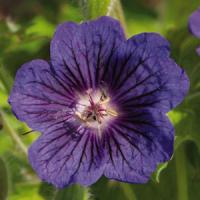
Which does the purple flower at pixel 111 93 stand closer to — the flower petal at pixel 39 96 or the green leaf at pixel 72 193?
the flower petal at pixel 39 96

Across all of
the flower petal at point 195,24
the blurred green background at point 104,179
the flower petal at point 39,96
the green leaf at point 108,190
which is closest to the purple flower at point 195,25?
the flower petal at point 195,24

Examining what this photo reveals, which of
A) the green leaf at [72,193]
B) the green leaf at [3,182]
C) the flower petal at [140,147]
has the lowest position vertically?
the green leaf at [72,193]

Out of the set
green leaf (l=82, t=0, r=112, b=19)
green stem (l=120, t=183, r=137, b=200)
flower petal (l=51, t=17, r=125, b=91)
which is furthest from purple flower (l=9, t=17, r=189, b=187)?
green stem (l=120, t=183, r=137, b=200)

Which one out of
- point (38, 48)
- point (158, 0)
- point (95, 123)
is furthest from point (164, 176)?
point (158, 0)

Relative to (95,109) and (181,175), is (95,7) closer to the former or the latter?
(95,109)

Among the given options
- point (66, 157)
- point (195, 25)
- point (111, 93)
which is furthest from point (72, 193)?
point (195, 25)

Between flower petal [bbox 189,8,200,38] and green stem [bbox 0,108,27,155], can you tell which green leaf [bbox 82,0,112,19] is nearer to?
flower petal [bbox 189,8,200,38]

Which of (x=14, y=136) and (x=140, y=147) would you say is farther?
(x=14, y=136)
